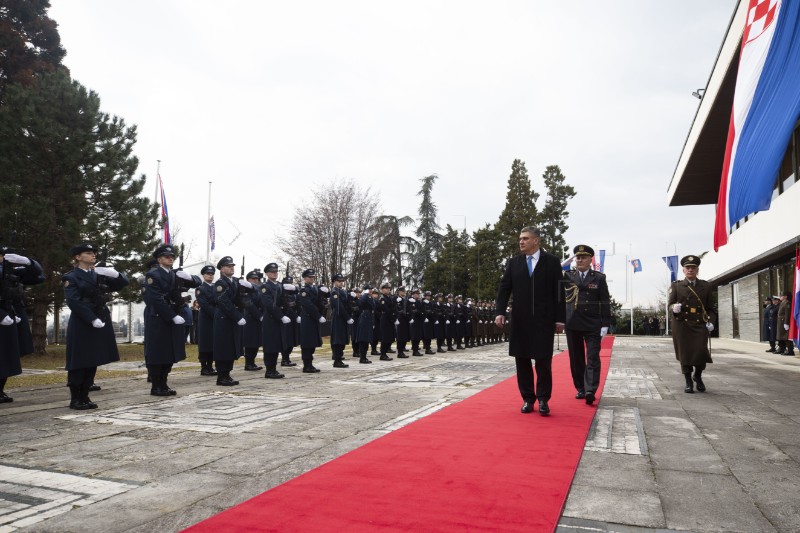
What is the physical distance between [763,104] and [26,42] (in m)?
21.9

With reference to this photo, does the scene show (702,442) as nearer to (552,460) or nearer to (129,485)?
(552,460)

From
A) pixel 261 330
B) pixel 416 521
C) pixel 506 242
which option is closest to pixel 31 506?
pixel 416 521

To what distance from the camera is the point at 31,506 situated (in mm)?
3137

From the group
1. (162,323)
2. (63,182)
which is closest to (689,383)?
(162,323)

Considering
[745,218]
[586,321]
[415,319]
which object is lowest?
[415,319]

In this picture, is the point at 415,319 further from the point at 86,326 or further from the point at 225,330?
the point at 86,326

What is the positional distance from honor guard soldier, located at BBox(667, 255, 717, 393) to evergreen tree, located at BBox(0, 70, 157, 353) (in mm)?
12469

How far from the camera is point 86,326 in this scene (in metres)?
6.75

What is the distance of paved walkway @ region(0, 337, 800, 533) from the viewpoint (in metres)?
3.09

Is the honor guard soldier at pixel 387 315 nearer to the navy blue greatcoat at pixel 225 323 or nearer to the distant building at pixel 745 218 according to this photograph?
the navy blue greatcoat at pixel 225 323

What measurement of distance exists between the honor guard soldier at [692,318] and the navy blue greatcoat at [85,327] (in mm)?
7472

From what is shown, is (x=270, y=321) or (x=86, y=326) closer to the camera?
(x=86, y=326)

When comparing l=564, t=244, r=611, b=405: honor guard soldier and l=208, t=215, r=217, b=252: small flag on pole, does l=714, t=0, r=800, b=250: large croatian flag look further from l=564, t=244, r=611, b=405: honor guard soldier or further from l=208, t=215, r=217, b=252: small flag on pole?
l=208, t=215, r=217, b=252: small flag on pole

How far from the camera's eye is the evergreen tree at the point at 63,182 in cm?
1409
